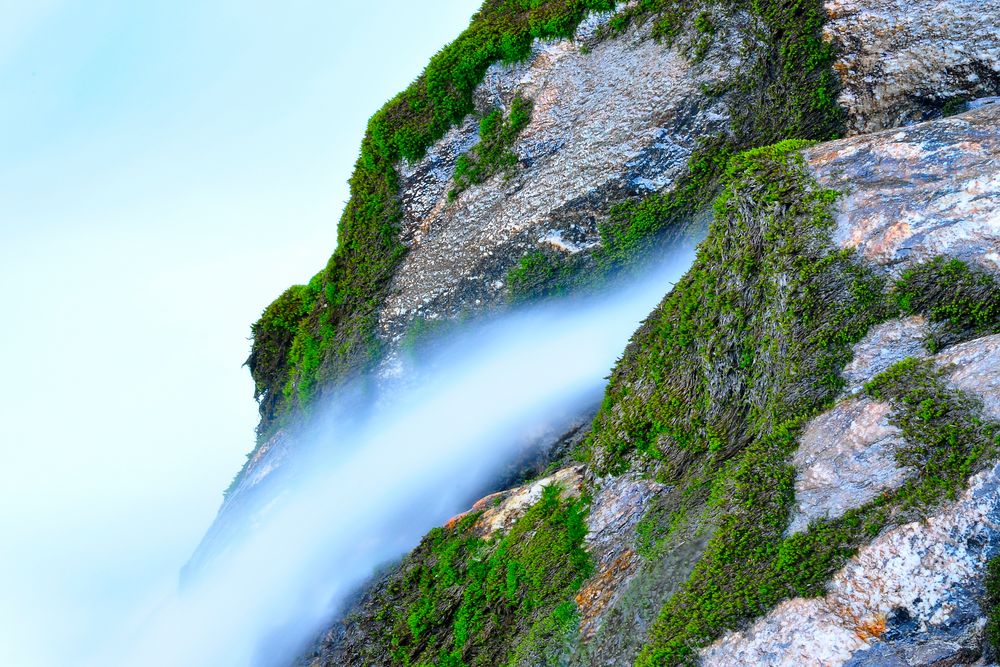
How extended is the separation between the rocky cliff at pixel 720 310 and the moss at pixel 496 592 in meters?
0.05

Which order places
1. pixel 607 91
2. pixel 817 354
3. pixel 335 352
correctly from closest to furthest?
pixel 817 354 < pixel 607 91 < pixel 335 352

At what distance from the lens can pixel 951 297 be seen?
7906 millimetres


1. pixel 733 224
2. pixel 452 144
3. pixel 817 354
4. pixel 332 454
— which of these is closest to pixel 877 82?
pixel 733 224

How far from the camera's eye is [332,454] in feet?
67.1

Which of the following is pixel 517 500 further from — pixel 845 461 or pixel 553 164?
pixel 553 164

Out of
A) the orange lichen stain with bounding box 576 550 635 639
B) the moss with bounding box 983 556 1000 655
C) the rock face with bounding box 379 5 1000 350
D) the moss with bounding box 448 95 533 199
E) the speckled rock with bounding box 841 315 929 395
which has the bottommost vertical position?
the moss with bounding box 983 556 1000 655

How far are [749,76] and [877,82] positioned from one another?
246 cm

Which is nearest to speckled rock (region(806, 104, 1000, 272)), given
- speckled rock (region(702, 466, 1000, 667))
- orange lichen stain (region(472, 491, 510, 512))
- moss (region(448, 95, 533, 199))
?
speckled rock (region(702, 466, 1000, 667))

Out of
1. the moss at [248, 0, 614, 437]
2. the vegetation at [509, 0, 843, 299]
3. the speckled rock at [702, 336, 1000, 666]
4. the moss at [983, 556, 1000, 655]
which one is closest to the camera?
the moss at [983, 556, 1000, 655]

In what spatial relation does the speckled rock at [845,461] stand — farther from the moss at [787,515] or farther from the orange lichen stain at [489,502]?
the orange lichen stain at [489,502]

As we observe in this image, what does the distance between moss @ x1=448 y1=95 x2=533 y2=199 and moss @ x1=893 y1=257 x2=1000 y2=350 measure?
1043cm

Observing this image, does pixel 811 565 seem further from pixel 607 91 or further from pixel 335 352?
pixel 335 352

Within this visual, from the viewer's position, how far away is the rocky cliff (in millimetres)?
6875

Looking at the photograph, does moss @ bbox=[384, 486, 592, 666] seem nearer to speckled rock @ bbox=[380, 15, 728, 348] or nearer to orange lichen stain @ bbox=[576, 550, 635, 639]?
orange lichen stain @ bbox=[576, 550, 635, 639]
